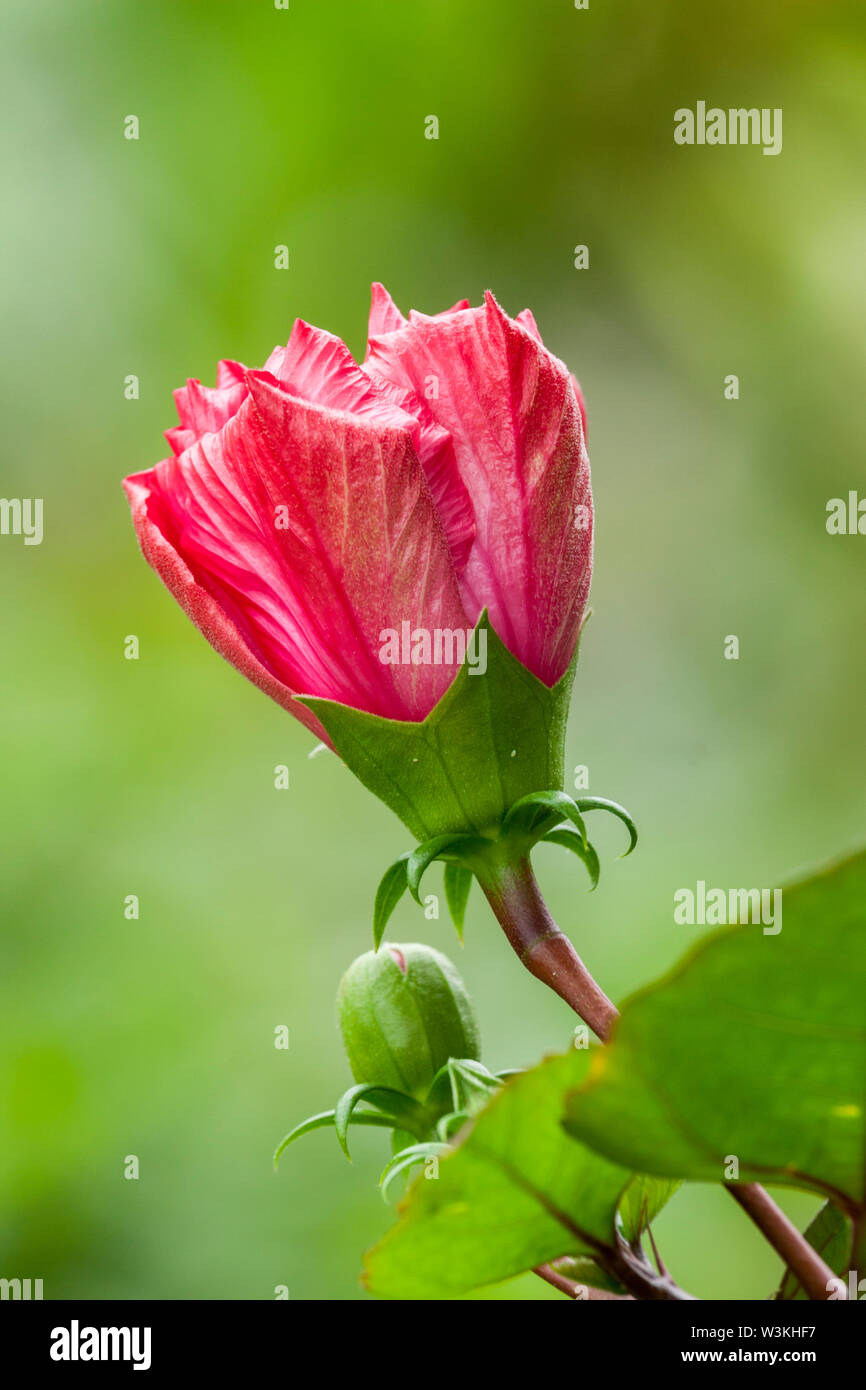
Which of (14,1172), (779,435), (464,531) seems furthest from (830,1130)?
(779,435)

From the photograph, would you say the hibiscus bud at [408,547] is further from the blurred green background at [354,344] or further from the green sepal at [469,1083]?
the blurred green background at [354,344]

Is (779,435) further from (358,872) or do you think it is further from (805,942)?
(805,942)

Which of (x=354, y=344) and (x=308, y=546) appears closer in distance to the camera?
(x=308, y=546)

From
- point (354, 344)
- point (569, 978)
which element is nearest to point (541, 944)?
point (569, 978)

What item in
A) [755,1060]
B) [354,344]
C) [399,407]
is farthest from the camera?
[354,344]

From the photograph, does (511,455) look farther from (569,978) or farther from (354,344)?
(354,344)

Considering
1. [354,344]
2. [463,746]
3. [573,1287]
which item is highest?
[354,344]
